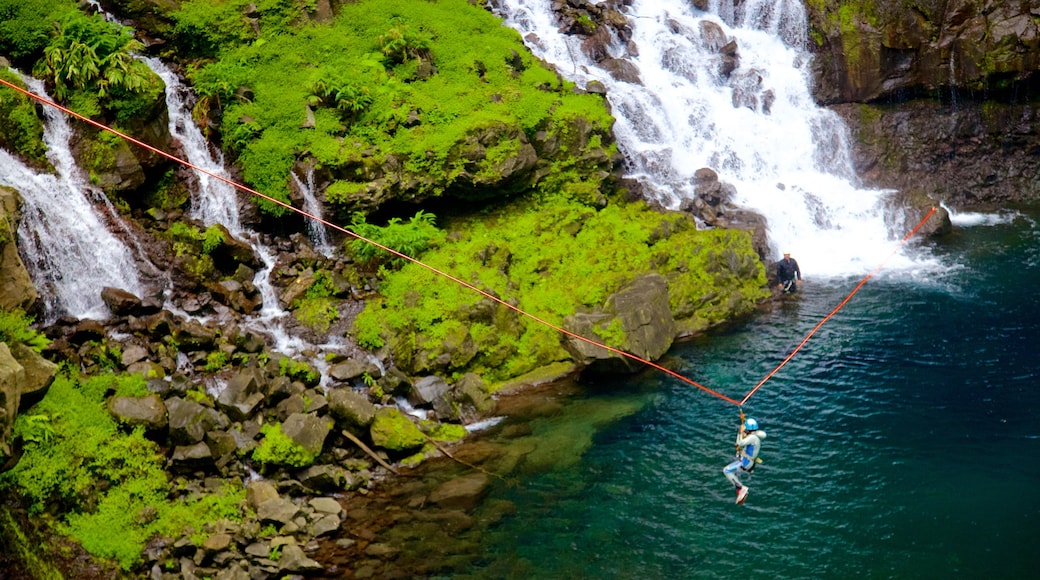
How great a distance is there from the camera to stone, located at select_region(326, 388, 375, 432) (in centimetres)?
1683

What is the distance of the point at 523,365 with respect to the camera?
20844mm

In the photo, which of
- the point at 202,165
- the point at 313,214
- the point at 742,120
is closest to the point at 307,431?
the point at 313,214

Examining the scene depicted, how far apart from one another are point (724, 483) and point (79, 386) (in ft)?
43.9

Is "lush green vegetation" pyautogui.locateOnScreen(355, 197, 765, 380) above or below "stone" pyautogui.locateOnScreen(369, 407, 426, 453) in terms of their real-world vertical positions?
above

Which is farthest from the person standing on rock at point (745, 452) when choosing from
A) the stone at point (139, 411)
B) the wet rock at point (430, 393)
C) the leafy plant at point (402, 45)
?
the leafy plant at point (402, 45)

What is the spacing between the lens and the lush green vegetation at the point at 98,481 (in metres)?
13.2

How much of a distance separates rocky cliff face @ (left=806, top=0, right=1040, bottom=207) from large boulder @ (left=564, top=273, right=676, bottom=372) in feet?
54.9

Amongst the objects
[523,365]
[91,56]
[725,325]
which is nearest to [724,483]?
[523,365]

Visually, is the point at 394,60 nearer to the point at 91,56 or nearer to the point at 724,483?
the point at 91,56

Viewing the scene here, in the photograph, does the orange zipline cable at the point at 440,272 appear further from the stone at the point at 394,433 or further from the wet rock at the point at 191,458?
the wet rock at the point at 191,458

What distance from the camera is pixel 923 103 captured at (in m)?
33.6

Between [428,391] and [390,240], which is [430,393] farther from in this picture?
[390,240]

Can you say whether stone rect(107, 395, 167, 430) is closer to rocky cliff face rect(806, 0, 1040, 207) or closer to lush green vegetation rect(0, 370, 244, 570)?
lush green vegetation rect(0, 370, 244, 570)

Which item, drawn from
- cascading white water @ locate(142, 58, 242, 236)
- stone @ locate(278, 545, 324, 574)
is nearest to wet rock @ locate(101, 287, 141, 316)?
cascading white water @ locate(142, 58, 242, 236)
